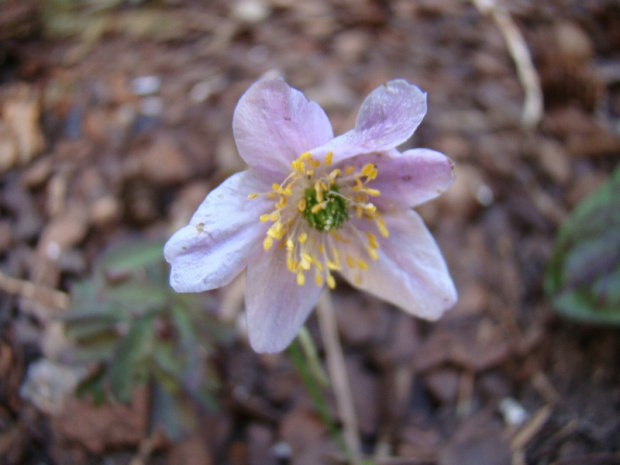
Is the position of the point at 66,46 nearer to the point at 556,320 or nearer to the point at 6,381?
the point at 6,381

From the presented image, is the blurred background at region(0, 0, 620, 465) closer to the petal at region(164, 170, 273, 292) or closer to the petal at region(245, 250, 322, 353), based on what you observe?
the petal at region(245, 250, 322, 353)

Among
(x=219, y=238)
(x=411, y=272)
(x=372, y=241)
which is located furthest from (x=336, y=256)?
(x=219, y=238)

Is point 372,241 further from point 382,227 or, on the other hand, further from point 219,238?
point 219,238

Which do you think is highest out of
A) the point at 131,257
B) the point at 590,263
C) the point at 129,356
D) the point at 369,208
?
the point at 369,208

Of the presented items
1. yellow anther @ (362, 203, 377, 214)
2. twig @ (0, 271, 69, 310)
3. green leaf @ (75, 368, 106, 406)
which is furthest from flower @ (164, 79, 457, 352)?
twig @ (0, 271, 69, 310)

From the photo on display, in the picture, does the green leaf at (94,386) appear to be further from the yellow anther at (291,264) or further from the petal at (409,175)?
the petal at (409,175)
